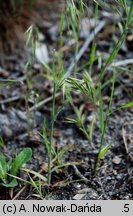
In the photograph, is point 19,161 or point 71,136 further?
point 71,136

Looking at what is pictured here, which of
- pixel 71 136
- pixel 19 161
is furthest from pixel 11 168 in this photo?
pixel 71 136

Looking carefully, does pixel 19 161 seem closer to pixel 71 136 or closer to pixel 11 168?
pixel 11 168

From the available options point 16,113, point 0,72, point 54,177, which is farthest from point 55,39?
point 54,177

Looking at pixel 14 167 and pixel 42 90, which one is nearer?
pixel 14 167

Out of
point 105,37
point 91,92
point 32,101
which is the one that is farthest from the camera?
point 105,37

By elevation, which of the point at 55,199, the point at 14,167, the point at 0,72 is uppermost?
the point at 0,72

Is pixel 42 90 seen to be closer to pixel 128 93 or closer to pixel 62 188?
pixel 128 93

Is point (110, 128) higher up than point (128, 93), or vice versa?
point (128, 93)

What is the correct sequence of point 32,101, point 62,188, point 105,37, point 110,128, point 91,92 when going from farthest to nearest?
point 105,37, point 32,101, point 110,128, point 62,188, point 91,92
